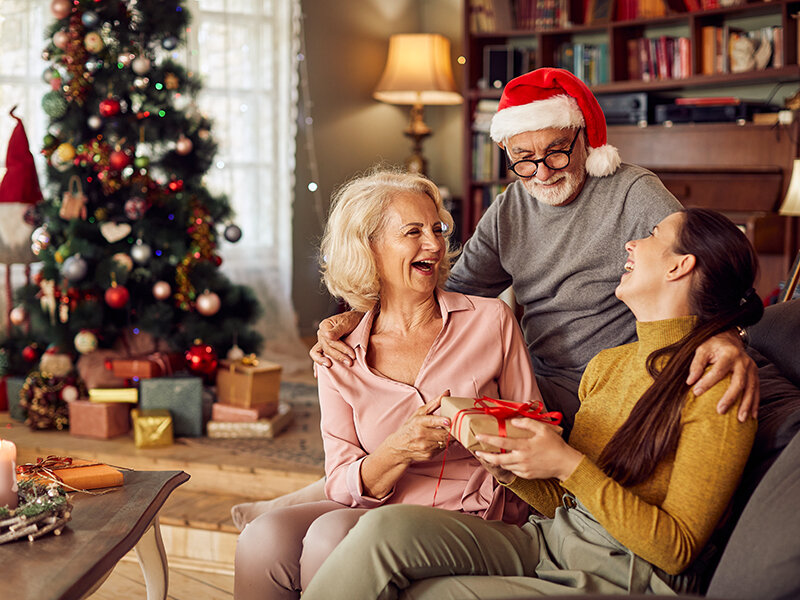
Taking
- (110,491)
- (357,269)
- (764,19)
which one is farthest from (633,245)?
(764,19)

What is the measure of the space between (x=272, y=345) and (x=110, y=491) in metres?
3.35

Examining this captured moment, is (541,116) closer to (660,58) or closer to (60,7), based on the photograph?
(60,7)

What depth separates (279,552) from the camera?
165cm

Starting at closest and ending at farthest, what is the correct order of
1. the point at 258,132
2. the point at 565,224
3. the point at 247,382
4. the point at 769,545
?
the point at 769,545 < the point at 565,224 < the point at 247,382 < the point at 258,132

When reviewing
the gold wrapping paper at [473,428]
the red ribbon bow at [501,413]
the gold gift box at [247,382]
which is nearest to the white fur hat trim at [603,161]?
the red ribbon bow at [501,413]

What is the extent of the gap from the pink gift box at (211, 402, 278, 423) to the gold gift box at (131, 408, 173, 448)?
0.68 ft

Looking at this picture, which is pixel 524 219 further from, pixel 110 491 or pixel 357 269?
pixel 110 491

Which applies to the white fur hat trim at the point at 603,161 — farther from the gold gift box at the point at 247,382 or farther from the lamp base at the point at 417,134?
the lamp base at the point at 417,134

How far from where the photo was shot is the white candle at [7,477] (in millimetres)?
1533

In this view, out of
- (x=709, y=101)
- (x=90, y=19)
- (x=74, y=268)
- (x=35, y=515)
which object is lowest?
(x=35, y=515)

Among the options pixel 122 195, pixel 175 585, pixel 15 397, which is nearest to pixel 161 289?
pixel 122 195

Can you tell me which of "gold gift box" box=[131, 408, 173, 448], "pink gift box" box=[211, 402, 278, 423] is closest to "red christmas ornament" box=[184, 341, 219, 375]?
"pink gift box" box=[211, 402, 278, 423]

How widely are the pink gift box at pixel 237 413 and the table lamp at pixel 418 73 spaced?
2459 mm

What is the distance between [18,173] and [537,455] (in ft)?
9.17
